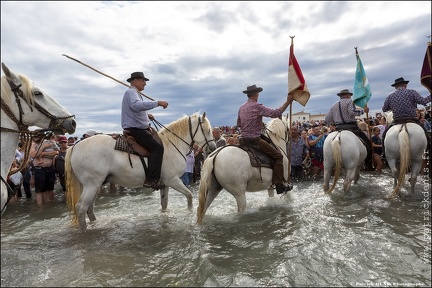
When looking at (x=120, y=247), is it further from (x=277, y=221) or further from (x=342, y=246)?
(x=342, y=246)

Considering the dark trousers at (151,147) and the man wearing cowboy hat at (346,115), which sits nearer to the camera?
the dark trousers at (151,147)

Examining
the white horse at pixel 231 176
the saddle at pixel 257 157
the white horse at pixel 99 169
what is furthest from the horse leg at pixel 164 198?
the saddle at pixel 257 157

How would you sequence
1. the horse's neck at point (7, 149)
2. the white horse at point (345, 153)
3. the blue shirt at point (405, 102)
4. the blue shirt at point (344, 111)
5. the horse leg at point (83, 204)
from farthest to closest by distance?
the blue shirt at point (344, 111)
the white horse at point (345, 153)
the blue shirt at point (405, 102)
the horse leg at point (83, 204)
the horse's neck at point (7, 149)

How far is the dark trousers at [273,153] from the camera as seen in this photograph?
573 centimetres

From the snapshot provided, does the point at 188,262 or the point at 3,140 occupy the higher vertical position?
the point at 3,140

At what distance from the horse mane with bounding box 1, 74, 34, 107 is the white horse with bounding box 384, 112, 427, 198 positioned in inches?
277

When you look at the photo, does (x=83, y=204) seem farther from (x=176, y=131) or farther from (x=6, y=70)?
(x=6, y=70)

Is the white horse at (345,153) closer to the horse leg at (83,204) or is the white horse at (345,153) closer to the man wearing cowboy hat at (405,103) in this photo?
the man wearing cowboy hat at (405,103)

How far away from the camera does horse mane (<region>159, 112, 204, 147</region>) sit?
20.6 feet

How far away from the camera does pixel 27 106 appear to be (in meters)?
3.55

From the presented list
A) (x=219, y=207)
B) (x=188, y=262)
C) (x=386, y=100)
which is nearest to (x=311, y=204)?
(x=219, y=207)

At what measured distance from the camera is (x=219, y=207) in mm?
7309

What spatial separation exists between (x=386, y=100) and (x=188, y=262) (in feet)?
20.6

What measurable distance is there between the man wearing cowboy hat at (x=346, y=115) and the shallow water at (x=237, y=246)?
5.29ft
